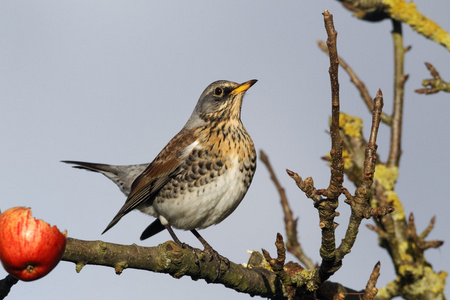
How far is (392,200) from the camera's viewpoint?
6258 millimetres

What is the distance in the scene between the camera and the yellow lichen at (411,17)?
6684 millimetres

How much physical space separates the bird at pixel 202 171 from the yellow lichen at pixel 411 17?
1697 millimetres

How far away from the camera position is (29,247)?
3672 millimetres

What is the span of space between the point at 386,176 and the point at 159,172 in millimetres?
2241

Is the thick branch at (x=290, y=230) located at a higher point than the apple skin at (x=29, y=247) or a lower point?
higher

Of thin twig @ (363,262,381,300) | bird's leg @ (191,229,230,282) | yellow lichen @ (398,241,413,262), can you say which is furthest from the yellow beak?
thin twig @ (363,262,381,300)

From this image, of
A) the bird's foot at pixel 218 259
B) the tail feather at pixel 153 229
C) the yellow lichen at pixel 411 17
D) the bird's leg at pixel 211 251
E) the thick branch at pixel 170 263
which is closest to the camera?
the thick branch at pixel 170 263

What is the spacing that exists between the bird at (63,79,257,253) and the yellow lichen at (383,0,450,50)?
5.57 feet

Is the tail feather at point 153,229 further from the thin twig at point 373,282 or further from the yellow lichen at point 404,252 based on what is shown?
the thin twig at point 373,282

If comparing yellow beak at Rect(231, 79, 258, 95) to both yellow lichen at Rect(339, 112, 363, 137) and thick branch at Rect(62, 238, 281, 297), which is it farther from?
thick branch at Rect(62, 238, 281, 297)

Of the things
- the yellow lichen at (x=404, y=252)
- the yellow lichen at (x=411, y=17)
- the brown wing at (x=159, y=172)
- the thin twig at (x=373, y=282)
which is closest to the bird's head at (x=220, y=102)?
the brown wing at (x=159, y=172)

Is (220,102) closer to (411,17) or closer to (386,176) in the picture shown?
(386,176)

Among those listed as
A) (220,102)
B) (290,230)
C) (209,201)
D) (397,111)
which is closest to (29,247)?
(209,201)

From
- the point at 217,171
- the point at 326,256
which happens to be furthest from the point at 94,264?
the point at 217,171
